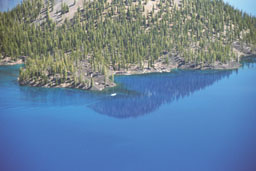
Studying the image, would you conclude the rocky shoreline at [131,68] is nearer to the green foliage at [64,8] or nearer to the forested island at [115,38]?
the forested island at [115,38]

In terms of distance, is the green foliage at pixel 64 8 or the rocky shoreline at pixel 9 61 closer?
the rocky shoreline at pixel 9 61

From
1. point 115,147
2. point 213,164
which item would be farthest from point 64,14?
point 213,164

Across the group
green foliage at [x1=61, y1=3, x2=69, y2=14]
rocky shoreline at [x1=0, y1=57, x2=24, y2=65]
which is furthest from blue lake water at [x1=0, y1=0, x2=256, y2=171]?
green foliage at [x1=61, y1=3, x2=69, y2=14]

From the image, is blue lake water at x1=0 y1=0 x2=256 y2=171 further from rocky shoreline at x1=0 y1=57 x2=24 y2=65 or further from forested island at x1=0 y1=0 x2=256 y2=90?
rocky shoreline at x1=0 y1=57 x2=24 y2=65

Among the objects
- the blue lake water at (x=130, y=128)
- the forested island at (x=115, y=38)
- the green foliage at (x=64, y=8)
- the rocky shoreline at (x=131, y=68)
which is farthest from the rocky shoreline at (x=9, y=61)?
the green foliage at (x=64, y=8)

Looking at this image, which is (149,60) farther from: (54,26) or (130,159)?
(130,159)

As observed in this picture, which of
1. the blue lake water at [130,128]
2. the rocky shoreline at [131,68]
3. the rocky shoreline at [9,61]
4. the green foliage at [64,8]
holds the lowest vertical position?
the blue lake water at [130,128]
